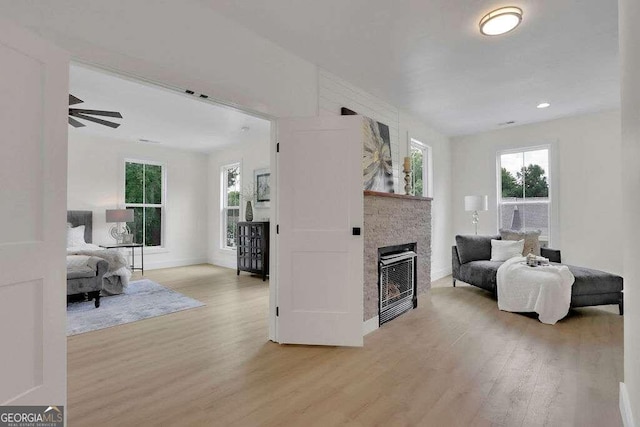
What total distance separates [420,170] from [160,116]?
14.4 ft

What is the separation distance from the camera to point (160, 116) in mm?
4953

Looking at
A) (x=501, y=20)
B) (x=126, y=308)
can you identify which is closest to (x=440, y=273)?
(x=501, y=20)

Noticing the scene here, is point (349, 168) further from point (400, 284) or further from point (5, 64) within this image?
point (5, 64)

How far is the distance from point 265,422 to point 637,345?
74.7 inches

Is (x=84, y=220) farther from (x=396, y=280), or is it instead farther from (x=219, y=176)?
(x=396, y=280)

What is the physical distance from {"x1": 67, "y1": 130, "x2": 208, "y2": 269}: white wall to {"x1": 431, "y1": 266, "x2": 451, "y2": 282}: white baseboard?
17.5 ft

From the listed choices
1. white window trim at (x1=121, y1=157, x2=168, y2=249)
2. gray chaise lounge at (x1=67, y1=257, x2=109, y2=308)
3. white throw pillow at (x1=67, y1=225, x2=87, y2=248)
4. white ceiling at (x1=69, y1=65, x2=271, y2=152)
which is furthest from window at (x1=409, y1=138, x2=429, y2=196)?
white throw pillow at (x1=67, y1=225, x2=87, y2=248)

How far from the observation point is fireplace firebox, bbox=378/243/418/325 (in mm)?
3523

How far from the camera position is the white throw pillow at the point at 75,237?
17.7 ft

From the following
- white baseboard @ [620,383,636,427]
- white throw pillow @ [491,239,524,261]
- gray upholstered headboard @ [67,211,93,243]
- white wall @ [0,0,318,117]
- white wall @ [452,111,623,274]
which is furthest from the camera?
gray upholstered headboard @ [67,211,93,243]

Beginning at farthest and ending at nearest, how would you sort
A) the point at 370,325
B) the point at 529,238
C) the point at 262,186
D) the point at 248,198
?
the point at 248,198 → the point at 262,186 → the point at 529,238 → the point at 370,325

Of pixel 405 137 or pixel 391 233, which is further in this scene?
pixel 405 137

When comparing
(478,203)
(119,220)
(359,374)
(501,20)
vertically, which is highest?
(501,20)

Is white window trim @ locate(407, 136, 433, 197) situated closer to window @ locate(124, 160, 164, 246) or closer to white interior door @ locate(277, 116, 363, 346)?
white interior door @ locate(277, 116, 363, 346)
